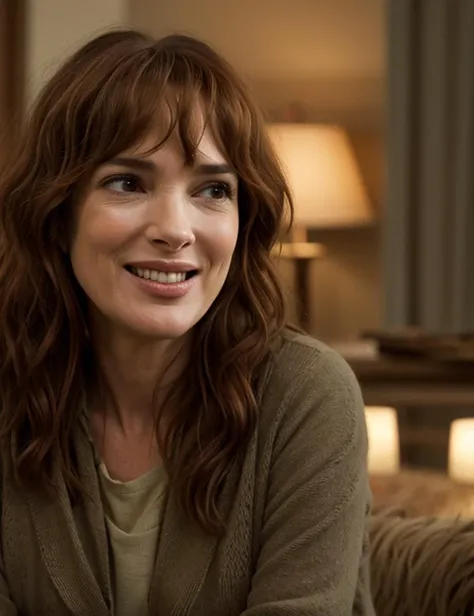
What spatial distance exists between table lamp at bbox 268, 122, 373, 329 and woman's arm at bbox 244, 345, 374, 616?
1.89m

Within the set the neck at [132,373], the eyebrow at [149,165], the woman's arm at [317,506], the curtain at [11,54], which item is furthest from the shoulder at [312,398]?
the curtain at [11,54]

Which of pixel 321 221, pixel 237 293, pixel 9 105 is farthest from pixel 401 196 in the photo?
pixel 237 293

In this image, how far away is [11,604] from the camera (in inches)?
46.8

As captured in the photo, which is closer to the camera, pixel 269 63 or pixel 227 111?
pixel 227 111

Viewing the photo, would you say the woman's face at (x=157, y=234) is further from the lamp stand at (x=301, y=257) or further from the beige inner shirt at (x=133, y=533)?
the lamp stand at (x=301, y=257)

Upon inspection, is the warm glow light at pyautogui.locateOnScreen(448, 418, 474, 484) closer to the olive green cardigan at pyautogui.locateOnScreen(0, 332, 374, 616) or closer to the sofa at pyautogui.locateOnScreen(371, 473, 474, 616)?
the sofa at pyautogui.locateOnScreen(371, 473, 474, 616)

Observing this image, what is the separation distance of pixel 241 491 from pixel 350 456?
0.12 meters

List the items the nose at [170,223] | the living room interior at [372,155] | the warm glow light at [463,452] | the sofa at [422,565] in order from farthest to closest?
the living room interior at [372,155], the warm glow light at [463,452], the sofa at [422,565], the nose at [170,223]

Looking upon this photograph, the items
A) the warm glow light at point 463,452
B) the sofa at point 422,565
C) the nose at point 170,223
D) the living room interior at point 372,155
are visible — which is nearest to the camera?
the nose at point 170,223

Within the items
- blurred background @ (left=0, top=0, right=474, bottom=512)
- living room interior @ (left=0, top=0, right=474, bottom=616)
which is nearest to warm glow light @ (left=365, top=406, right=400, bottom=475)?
living room interior @ (left=0, top=0, right=474, bottom=616)

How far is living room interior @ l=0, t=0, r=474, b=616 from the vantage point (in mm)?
2760

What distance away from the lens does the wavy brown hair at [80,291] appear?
1133 mm

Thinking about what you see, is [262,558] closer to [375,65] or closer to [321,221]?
[321,221]

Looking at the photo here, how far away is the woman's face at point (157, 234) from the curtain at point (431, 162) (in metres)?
2.02
